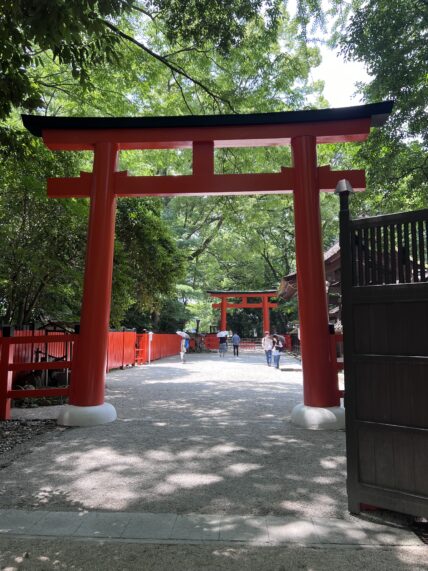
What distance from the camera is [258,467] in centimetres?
411

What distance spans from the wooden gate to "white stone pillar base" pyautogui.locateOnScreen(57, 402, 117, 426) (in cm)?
400

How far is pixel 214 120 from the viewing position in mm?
6410

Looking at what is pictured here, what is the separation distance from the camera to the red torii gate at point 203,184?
19.9 ft

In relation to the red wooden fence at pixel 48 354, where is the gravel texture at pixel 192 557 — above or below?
below

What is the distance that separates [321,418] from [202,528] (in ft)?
10.8

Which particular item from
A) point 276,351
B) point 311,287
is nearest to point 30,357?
point 311,287

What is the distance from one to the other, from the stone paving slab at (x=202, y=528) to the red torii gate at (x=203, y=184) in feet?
9.87

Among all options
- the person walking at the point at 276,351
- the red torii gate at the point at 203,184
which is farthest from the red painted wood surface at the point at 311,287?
Answer: the person walking at the point at 276,351

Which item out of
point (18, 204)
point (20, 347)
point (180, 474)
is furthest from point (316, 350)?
point (18, 204)

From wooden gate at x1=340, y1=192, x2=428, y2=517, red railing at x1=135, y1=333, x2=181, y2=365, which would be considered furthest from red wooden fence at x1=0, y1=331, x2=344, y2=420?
wooden gate at x1=340, y1=192, x2=428, y2=517

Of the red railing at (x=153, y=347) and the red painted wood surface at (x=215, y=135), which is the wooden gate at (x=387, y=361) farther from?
the red railing at (x=153, y=347)

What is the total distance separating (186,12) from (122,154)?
15.5 ft

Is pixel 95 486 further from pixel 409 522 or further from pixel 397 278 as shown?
pixel 397 278

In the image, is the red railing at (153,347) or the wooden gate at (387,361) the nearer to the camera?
the wooden gate at (387,361)
